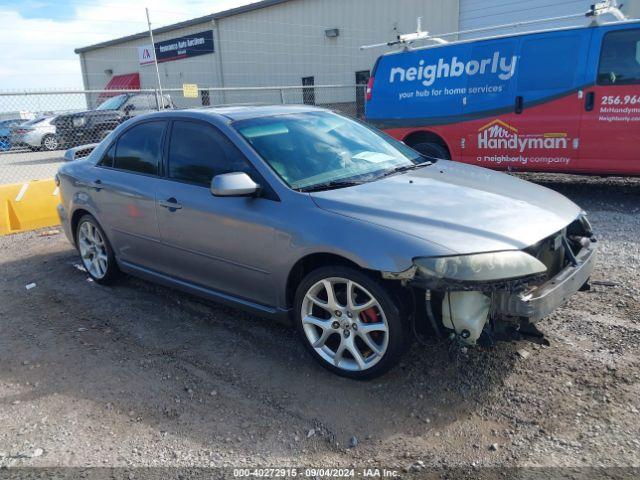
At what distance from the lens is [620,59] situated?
6.62 meters

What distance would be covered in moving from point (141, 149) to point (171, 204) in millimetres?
782

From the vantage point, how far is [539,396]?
300 cm

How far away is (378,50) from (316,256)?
59.1 feet

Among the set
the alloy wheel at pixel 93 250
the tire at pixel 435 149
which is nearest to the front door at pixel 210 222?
the alloy wheel at pixel 93 250

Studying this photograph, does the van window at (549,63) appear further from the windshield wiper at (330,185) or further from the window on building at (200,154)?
the window on building at (200,154)

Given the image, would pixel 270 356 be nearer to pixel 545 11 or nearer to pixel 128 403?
pixel 128 403

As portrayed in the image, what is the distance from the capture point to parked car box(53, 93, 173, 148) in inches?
602

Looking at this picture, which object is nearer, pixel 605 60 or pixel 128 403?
pixel 128 403

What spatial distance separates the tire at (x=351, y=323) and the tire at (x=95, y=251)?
238 centimetres

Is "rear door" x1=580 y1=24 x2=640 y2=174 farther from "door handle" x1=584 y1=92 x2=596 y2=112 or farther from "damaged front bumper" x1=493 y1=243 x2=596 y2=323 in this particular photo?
"damaged front bumper" x1=493 y1=243 x2=596 y2=323

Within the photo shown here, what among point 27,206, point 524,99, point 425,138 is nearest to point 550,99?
point 524,99

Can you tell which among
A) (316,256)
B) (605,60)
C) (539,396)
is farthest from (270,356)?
(605,60)

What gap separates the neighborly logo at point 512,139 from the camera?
7.20 m

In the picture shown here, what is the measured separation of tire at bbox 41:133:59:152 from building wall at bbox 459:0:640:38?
14.5 metres
